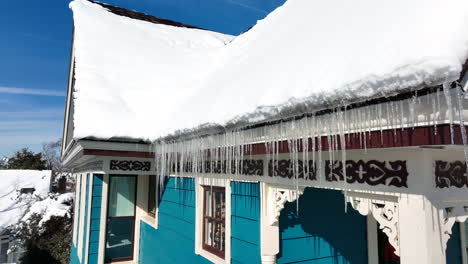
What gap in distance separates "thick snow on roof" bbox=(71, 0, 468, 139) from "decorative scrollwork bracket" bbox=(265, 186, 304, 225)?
2.70 ft

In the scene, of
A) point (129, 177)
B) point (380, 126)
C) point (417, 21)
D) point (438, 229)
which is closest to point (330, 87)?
point (380, 126)

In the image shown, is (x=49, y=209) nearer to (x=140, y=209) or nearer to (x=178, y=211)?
(x=140, y=209)

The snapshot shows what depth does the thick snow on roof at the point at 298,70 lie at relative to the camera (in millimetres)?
1345

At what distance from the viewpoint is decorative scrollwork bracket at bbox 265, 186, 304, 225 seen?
2.79 m

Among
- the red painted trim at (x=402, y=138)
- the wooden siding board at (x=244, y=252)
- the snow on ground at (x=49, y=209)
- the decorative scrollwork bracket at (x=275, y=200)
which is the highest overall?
the red painted trim at (x=402, y=138)

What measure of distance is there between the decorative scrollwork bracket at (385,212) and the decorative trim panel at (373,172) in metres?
0.11

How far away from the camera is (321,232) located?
3371 millimetres

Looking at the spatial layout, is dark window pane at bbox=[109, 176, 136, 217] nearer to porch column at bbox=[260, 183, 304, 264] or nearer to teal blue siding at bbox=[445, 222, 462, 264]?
porch column at bbox=[260, 183, 304, 264]

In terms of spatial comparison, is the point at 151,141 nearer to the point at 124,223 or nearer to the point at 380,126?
the point at 380,126

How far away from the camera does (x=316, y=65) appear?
2109mm

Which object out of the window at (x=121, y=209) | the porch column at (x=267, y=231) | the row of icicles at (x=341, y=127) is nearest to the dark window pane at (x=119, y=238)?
the window at (x=121, y=209)

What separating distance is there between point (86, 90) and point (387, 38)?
508 cm

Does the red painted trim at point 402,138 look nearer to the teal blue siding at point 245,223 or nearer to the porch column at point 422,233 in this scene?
the porch column at point 422,233

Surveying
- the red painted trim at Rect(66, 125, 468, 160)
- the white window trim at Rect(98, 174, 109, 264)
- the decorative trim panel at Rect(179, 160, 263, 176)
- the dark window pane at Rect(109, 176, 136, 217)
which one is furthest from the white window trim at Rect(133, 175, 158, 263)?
the red painted trim at Rect(66, 125, 468, 160)
